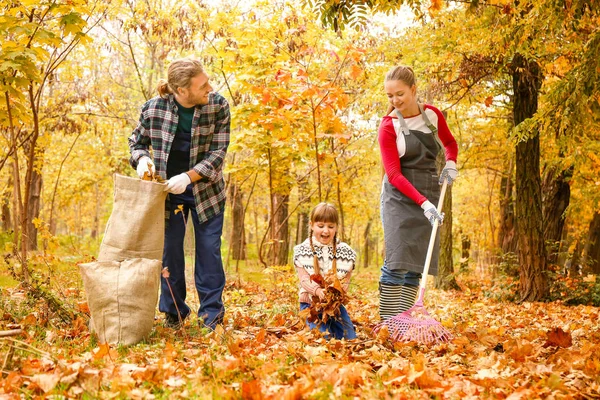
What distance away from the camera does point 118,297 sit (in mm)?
3494

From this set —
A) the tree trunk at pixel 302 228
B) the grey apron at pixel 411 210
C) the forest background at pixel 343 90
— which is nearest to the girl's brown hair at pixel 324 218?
the grey apron at pixel 411 210

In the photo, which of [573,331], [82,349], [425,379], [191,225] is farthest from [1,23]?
[573,331]

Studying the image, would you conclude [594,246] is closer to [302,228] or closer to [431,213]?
[431,213]

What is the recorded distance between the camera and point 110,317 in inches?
137

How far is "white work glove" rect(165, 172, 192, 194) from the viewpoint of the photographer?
3.76 m

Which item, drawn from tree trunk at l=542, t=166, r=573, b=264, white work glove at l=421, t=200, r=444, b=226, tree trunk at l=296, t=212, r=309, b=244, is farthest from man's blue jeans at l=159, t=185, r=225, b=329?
tree trunk at l=296, t=212, r=309, b=244

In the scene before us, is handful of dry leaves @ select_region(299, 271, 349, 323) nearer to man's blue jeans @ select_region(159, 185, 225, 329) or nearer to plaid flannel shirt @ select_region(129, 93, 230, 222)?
man's blue jeans @ select_region(159, 185, 225, 329)

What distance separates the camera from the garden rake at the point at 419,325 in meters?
3.72

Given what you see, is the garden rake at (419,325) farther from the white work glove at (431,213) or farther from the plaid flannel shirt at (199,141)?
the plaid flannel shirt at (199,141)

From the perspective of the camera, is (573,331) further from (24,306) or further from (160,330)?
(24,306)

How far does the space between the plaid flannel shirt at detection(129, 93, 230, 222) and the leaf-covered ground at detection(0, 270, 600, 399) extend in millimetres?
949

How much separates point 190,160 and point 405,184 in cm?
148

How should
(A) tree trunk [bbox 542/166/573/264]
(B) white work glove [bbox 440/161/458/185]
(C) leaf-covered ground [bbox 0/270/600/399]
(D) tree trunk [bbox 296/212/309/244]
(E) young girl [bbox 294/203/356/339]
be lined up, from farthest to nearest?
(D) tree trunk [bbox 296/212/309/244]
(A) tree trunk [bbox 542/166/573/264]
(B) white work glove [bbox 440/161/458/185]
(E) young girl [bbox 294/203/356/339]
(C) leaf-covered ground [bbox 0/270/600/399]

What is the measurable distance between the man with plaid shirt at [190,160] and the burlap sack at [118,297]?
0.48 m
